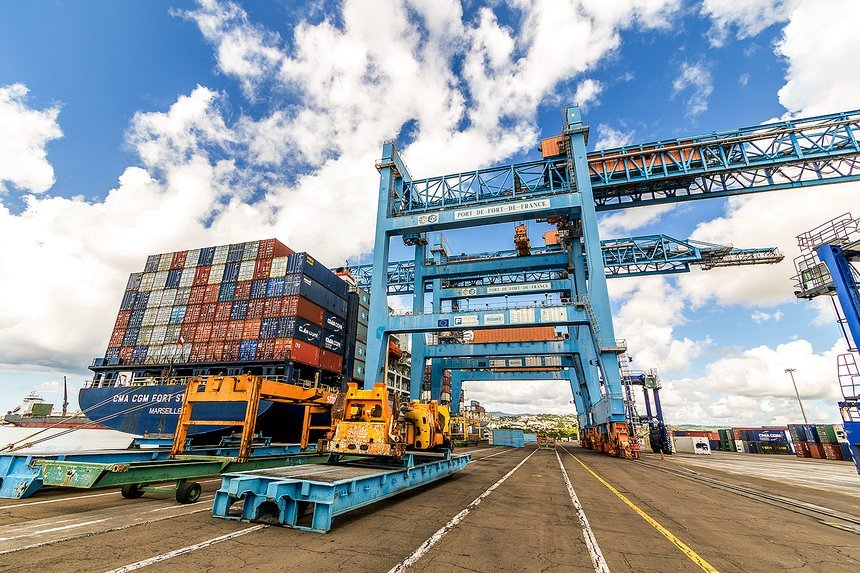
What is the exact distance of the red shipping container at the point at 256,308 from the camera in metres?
25.6

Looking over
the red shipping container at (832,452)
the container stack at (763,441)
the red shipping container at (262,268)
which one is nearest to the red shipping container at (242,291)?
the red shipping container at (262,268)

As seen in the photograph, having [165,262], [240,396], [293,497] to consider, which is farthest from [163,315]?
[293,497]

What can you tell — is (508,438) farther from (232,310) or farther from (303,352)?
(232,310)

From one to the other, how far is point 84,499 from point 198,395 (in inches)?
135

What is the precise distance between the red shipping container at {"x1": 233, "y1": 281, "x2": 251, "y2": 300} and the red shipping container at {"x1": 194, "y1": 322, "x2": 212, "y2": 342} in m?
2.63

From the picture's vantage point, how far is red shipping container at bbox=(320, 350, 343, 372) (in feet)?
89.4

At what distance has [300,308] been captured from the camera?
25.3 m

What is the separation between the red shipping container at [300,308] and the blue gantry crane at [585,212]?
24.4ft

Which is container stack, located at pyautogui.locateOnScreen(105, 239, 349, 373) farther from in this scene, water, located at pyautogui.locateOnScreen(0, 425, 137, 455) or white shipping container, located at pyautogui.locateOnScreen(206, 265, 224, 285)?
water, located at pyautogui.locateOnScreen(0, 425, 137, 455)

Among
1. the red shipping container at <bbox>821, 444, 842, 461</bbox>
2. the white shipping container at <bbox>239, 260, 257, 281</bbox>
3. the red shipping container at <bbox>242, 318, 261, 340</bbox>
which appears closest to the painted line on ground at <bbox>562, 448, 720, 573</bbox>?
the red shipping container at <bbox>242, 318, 261, 340</bbox>

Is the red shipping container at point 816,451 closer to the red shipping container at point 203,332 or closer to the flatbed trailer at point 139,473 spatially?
the flatbed trailer at point 139,473

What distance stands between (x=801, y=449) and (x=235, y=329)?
4694cm

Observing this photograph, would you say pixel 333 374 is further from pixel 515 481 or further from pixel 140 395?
pixel 515 481

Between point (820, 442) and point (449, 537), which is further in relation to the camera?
point (820, 442)
